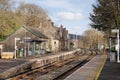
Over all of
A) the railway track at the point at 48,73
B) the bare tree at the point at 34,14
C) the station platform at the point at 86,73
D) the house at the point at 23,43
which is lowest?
the railway track at the point at 48,73

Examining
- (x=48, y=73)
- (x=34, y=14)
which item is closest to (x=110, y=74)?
(x=48, y=73)

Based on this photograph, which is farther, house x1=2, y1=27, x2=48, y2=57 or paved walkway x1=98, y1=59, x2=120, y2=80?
house x1=2, y1=27, x2=48, y2=57

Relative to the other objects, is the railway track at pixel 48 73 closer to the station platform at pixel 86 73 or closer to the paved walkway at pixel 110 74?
the station platform at pixel 86 73

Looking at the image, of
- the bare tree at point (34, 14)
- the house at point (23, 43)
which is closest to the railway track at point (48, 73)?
the house at point (23, 43)

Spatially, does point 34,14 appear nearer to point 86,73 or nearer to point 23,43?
point 23,43

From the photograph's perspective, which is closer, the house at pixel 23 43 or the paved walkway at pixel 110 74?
the paved walkway at pixel 110 74

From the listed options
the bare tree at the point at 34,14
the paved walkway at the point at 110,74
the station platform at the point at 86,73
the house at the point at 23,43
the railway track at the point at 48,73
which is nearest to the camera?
the paved walkway at the point at 110,74

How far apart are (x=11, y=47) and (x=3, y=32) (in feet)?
16.2

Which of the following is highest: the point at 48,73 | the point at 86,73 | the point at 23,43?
the point at 23,43

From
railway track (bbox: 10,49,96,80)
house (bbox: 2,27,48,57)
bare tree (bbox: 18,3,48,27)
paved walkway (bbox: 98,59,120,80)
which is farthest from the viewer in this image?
bare tree (bbox: 18,3,48,27)

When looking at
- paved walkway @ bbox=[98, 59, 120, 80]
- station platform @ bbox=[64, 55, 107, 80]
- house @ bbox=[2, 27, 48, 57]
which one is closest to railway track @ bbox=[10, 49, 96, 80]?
station platform @ bbox=[64, 55, 107, 80]

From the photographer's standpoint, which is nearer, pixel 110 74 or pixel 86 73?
pixel 110 74

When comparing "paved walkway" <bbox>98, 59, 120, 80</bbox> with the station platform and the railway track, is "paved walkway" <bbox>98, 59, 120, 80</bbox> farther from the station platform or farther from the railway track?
the railway track

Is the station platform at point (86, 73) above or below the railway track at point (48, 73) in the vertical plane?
A: above
